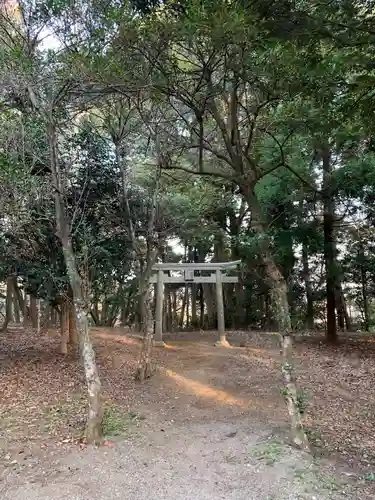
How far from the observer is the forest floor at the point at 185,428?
117 inches

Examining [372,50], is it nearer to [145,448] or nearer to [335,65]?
[335,65]

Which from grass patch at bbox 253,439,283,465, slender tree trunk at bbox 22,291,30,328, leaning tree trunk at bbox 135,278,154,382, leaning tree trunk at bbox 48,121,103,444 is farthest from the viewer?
slender tree trunk at bbox 22,291,30,328

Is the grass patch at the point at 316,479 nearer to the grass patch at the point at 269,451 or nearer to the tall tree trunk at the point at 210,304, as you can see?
the grass patch at the point at 269,451

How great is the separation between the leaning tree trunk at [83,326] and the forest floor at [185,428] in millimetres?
198

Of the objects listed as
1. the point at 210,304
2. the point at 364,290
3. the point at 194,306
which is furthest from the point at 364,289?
the point at 194,306

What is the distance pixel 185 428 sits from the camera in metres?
4.14

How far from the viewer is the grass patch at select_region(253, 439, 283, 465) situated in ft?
10.8

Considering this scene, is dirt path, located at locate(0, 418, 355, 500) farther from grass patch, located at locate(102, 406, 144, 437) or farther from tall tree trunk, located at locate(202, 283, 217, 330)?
tall tree trunk, located at locate(202, 283, 217, 330)

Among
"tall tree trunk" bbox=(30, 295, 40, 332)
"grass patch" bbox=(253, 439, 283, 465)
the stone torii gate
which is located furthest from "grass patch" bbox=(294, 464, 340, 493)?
"tall tree trunk" bbox=(30, 295, 40, 332)

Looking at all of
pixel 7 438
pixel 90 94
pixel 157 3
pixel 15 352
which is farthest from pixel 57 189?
pixel 15 352

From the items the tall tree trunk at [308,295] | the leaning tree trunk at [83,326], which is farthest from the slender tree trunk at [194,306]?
the leaning tree trunk at [83,326]

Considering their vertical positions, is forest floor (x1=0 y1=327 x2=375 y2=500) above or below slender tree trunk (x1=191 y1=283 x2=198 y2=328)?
below

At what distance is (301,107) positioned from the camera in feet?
14.5

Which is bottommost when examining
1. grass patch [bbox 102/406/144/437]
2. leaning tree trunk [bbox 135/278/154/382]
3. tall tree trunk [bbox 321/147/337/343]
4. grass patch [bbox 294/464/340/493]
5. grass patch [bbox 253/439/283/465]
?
grass patch [bbox 294/464/340/493]
